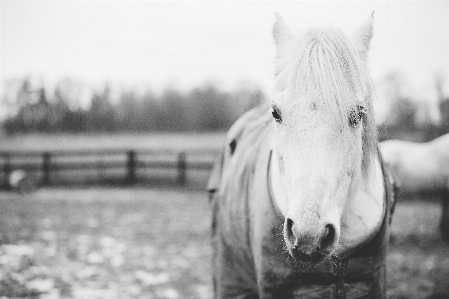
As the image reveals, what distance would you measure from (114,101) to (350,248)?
1991cm

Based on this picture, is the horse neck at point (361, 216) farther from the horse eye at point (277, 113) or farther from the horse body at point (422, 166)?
the horse body at point (422, 166)

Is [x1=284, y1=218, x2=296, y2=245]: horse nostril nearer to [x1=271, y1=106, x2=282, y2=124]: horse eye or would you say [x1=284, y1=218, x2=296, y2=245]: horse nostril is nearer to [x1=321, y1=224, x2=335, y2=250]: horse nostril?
[x1=321, y1=224, x2=335, y2=250]: horse nostril

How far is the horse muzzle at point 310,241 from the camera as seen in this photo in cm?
115

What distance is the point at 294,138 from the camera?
1.29 m

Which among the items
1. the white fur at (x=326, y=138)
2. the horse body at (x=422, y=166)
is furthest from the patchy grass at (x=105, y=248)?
the horse body at (x=422, y=166)

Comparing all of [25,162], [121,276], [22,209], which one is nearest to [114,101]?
[25,162]

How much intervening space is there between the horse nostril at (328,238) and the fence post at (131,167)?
1065cm

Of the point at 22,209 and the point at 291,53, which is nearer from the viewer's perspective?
the point at 291,53

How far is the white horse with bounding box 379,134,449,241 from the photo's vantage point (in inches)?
224

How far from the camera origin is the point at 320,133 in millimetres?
1244

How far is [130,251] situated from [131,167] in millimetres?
7059

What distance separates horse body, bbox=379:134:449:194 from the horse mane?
15.3ft

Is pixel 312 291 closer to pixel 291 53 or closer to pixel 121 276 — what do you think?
pixel 291 53

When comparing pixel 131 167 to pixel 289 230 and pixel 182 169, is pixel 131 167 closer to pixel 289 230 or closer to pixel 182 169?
pixel 182 169
